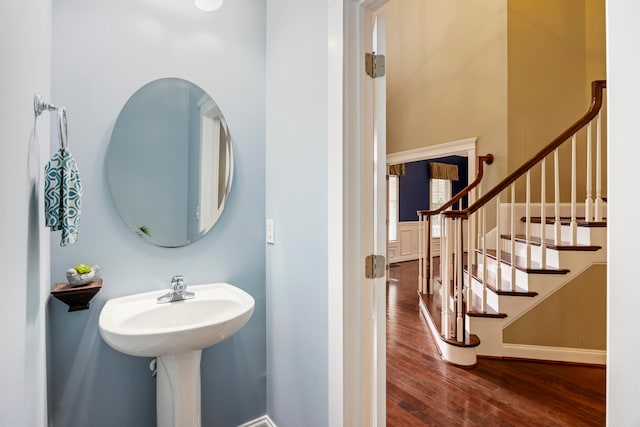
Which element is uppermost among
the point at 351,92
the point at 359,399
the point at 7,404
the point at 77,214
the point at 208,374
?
the point at 351,92

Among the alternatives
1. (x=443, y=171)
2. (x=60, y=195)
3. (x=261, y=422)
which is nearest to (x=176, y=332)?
(x=60, y=195)

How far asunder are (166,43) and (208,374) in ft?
5.52

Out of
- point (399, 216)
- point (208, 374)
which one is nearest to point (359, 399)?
point (208, 374)

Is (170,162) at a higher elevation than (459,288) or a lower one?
higher

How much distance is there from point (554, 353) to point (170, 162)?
3348 mm

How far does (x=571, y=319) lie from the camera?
2.70 m

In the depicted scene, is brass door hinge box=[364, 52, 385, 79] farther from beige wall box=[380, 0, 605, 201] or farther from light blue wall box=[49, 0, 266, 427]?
beige wall box=[380, 0, 605, 201]

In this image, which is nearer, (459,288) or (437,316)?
(459,288)

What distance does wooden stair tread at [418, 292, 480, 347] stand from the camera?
2.52 metres

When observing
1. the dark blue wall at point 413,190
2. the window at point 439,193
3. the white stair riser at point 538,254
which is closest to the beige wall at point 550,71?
the white stair riser at point 538,254

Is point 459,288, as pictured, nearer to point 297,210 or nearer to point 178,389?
point 297,210

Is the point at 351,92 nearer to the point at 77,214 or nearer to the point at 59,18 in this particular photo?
the point at 77,214

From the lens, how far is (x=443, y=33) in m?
4.10

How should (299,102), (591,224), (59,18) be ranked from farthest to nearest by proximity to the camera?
(591,224)
(299,102)
(59,18)
